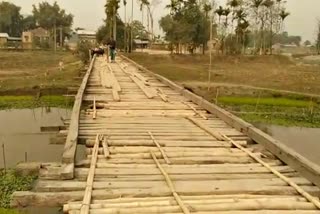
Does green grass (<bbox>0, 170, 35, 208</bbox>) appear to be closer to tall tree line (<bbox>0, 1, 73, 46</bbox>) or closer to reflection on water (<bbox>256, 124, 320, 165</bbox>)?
reflection on water (<bbox>256, 124, 320, 165</bbox>)

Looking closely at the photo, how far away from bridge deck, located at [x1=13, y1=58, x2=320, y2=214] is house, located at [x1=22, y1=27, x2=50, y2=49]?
57619 millimetres

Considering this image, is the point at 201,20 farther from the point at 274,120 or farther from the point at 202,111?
the point at 202,111

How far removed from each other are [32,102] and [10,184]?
32.4ft

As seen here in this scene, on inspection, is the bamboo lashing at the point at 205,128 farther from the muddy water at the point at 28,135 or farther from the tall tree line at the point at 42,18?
the tall tree line at the point at 42,18

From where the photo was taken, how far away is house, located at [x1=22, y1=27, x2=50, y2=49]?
202 ft

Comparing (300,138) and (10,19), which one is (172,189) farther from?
(10,19)

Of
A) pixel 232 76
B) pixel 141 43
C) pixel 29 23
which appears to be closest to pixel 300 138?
pixel 232 76

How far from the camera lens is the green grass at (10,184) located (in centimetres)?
641

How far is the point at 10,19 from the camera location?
7775 cm

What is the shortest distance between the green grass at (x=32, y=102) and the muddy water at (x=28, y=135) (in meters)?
0.54

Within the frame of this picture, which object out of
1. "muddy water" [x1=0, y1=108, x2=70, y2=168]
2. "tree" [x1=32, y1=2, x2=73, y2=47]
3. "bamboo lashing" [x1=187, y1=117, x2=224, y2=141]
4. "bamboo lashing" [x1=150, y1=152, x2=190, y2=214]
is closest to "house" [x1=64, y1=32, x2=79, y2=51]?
"tree" [x1=32, y1=2, x2=73, y2=47]

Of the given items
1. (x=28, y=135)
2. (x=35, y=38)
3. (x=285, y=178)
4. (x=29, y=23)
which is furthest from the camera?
(x=29, y=23)

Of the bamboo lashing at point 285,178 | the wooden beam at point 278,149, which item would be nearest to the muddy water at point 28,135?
the wooden beam at point 278,149

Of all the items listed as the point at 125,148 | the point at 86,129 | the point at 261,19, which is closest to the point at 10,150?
the point at 86,129
